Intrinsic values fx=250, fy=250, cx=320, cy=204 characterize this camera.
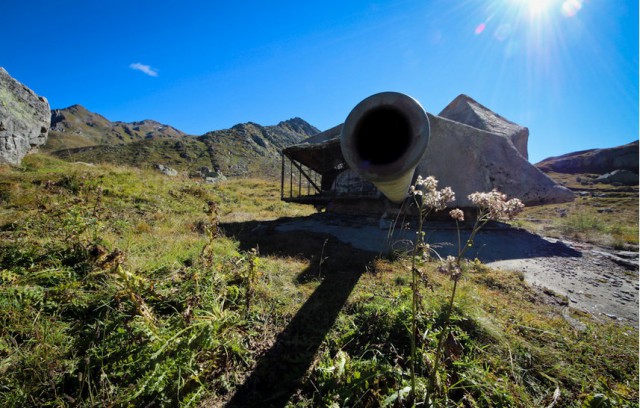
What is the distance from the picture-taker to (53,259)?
2.77m

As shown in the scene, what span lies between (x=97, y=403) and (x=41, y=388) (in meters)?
0.45

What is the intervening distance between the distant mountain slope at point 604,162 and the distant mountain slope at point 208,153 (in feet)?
214

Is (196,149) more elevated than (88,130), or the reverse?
(88,130)

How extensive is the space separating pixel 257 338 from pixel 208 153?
77.7 metres

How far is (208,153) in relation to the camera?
235ft

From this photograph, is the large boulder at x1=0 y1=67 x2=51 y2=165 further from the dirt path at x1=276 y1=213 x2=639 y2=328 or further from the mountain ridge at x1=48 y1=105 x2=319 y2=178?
the dirt path at x1=276 y1=213 x2=639 y2=328

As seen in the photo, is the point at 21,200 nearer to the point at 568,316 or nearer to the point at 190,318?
the point at 190,318

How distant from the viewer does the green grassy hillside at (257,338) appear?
1.68 metres

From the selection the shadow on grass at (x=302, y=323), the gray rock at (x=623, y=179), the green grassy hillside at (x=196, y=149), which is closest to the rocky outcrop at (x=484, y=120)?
the shadow on grass at (x=302, y=323)

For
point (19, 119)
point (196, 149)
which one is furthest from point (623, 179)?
point (196, 149)

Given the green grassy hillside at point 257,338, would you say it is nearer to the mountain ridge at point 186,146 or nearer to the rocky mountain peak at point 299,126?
the mountain ridge at point 186,146

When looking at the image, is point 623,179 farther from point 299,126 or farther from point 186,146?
point 299,126

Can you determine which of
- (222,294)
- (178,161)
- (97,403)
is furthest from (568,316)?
(178,161)

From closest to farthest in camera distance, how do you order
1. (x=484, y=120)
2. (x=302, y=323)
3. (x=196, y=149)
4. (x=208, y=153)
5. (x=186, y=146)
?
(x=302, y=323)
(x=484, y=120)
(x=208, y=153)
(x=186, y=146)
(x=196, y=149)
